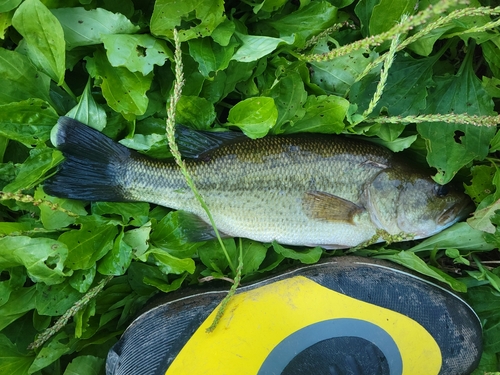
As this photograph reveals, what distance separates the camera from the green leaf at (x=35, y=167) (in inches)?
67.7

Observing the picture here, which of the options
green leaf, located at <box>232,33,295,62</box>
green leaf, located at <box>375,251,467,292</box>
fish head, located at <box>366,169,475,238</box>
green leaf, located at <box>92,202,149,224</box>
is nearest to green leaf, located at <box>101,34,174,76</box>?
green leaf, located at <box>232,33,295,62</box>

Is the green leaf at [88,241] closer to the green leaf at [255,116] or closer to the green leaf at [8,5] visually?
the green leaf at [255,116]

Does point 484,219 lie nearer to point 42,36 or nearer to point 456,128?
point 456,128

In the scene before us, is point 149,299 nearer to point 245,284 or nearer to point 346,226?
point 245,284

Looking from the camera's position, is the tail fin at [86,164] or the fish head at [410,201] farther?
the fish head at [410,201]

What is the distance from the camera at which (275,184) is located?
1.84 m

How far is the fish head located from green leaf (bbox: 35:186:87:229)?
1262 millimetres

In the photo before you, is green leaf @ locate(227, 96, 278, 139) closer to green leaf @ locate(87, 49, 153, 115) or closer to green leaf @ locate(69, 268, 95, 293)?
green leaf @ locate(87, 49, 153, 115)

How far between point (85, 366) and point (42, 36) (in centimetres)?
140

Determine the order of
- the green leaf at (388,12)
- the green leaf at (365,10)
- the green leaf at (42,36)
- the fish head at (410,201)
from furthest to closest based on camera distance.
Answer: the fish head at (410,201) → the green leaf at (365,10) → the green leaf at (388,12) → the green leaf at (42,36)

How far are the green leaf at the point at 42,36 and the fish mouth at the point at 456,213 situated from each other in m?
1.71

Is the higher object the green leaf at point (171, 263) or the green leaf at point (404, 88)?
the green leaf at point (404, 88)

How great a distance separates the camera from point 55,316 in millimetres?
1938

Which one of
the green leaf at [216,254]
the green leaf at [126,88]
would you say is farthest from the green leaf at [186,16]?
the green leaf at [216,254]
